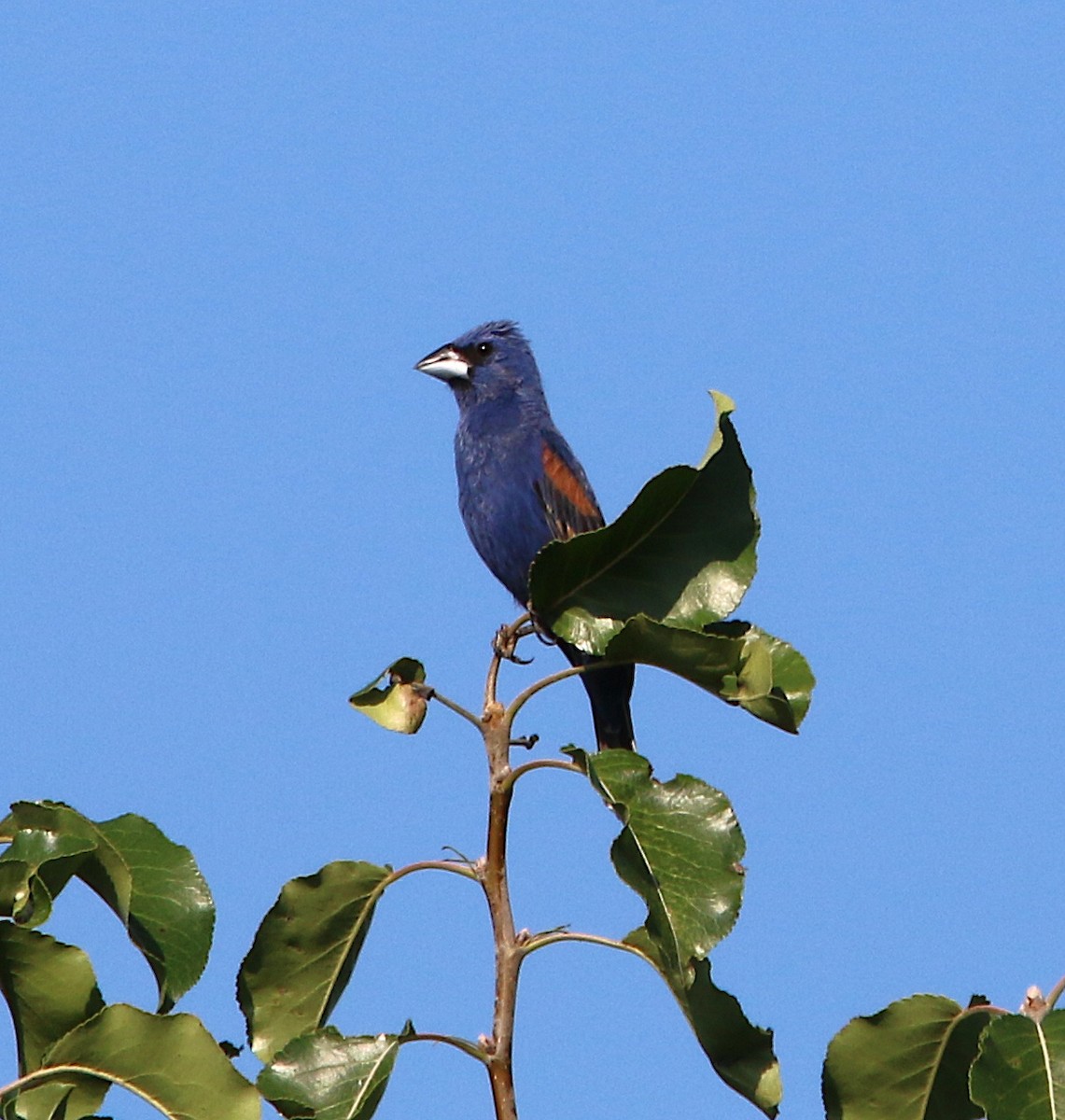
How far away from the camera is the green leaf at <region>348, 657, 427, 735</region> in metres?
3.58

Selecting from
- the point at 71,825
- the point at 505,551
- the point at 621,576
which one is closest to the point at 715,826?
the point at 621,576

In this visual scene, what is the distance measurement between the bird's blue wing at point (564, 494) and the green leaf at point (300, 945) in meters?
3.38

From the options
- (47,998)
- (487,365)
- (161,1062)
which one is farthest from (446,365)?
(161,1062)

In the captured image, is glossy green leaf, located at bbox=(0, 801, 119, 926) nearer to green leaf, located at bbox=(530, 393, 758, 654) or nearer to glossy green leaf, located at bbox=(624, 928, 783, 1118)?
green leaf, located at bbox=(530, 393, 758, 654)

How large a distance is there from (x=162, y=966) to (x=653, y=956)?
0.99 meters

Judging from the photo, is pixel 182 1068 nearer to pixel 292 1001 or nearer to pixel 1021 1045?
pixel 292 1001

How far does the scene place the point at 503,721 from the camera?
133 inches

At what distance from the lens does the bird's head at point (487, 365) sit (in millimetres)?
7695

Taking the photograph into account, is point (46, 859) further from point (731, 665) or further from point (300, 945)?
point (731, 665)

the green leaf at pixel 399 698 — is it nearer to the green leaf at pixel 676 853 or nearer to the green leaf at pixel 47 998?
the green leaf at pixel 676 853

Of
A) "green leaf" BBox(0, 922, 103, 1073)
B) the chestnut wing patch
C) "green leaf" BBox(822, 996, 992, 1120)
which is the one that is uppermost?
the chestnut wing patch

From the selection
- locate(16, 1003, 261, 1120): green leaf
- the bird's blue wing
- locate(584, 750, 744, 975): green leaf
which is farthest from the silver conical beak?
locate(16, 1003, 261, 1120): green leaf

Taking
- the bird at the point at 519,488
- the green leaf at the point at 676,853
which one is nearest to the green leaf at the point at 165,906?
the green leaf at the point at 676,853

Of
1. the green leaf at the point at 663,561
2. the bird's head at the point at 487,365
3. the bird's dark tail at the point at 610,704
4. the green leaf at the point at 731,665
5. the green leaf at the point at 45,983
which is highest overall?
the bird's head at the point at 487,365
